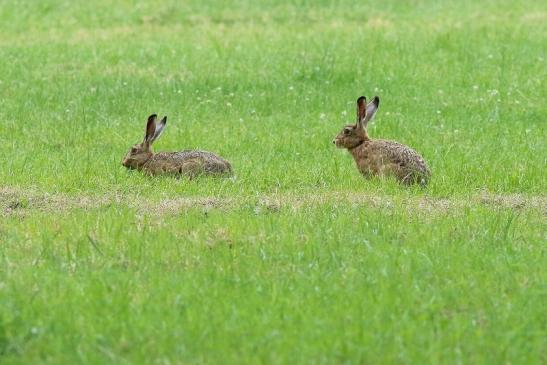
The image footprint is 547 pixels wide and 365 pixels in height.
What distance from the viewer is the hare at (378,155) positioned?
1087cm

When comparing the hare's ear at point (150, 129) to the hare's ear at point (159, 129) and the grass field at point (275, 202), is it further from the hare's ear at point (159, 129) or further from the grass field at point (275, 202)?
the grass field at point (275, 202)

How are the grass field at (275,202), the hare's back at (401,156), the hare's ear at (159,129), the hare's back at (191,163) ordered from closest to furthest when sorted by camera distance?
the grass field at (275,202) → the hare's back at (401,156) → the hare's back at (191,163) → the hare's ear at (159,129)

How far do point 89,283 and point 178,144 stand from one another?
19.1 feet

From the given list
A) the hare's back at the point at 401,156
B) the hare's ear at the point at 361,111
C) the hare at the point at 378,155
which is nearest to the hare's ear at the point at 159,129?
the hare at the point at 378,155

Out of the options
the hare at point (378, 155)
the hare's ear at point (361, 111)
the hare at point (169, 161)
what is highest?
the hare's ear at point (361, 111)

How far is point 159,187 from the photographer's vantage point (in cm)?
1084

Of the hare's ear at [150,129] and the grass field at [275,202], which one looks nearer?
the grass field at [275,202]

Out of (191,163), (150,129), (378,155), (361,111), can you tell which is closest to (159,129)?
(150,129)

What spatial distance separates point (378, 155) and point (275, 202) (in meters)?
1.61

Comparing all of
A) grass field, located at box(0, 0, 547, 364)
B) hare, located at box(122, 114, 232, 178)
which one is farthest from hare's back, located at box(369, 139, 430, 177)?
hare, located at box(122, 114, 232, 178)

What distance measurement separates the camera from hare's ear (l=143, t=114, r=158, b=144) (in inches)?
479

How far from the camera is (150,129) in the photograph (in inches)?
483

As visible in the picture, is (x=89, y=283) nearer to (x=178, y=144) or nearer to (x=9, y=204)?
(x=9, y=204)

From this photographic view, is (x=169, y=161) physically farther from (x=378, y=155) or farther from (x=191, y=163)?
(x=378, y=155)
